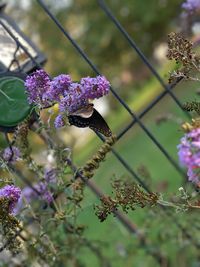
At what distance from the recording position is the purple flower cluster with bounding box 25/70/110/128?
197cm

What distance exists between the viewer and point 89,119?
2.16 m

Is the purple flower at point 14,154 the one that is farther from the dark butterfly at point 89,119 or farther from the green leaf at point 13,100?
the dark butterfly at point 89,119

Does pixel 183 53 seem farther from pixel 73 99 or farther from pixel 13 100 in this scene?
pixel 13 100

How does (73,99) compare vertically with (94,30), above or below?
above

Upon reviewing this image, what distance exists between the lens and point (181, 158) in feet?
4.76

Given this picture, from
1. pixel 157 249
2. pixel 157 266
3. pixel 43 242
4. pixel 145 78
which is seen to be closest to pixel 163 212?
pixel 157 249

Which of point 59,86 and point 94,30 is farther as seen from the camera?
point 94,30

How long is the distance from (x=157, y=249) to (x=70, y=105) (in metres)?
2.08

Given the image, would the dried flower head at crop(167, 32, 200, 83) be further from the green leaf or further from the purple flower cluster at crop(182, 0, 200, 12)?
the purple flower cluster at crop(182, 0, 200, 12)

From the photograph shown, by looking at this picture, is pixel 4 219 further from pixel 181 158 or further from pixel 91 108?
pixel 181 158

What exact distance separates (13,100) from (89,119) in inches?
21.4

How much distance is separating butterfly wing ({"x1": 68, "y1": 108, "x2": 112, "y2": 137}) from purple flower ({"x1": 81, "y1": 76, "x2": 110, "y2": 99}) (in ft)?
0.49

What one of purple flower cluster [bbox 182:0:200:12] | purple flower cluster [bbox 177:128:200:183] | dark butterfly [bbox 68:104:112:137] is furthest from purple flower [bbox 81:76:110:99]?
purple flower cluster [bbox 182:0:200:12]

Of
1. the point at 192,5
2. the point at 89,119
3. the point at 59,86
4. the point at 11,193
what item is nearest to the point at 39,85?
the point at 59,86
